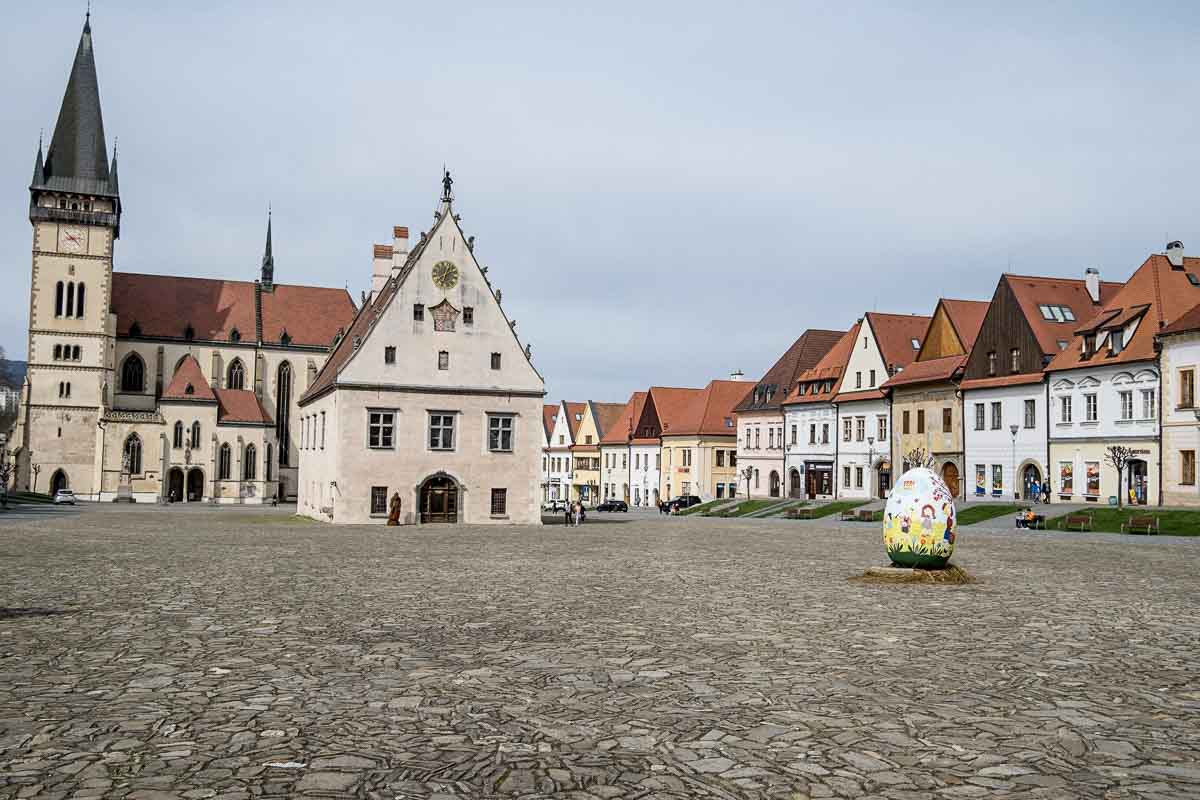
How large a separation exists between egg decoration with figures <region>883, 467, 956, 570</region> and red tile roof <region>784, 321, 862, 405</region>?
57412mm

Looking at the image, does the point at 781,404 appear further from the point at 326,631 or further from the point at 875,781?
the point at 875,781

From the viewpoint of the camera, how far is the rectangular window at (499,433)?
171 ft

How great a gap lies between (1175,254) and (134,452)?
7965 centimetres

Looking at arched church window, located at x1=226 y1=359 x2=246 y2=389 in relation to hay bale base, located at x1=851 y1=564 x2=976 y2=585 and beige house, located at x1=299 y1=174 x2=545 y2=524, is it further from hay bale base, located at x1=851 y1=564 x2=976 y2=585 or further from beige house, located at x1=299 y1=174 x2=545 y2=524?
hay bale base, located at x1=851 y1=564 x2=976 y2=585

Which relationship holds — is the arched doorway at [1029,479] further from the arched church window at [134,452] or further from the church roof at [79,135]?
the church roof at [79,135]

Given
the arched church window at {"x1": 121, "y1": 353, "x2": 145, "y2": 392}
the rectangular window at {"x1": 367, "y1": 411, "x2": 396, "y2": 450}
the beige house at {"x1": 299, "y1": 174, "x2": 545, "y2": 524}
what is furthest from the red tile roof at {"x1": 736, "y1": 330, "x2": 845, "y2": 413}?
the arched church window at {"x1": 121, "y1": 353, "x2": 145, "y2": 392}

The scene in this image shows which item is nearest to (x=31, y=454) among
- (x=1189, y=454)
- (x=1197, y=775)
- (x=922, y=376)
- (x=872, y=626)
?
(x=922, y=376)

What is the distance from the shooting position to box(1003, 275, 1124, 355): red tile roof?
197 ft

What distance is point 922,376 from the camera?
2697 inches

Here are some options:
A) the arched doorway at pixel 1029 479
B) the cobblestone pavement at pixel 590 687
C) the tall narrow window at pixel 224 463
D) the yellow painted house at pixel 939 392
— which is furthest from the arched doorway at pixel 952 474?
the tall narrow window at pixel 224 463

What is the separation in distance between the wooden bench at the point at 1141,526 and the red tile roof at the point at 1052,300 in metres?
16.8

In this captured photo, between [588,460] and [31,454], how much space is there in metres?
53.1

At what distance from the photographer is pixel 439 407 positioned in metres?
51.2

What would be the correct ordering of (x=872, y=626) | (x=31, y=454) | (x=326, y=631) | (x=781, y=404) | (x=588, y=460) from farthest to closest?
1. (x=588, y=460)
2. (x=31, y=454)
3. (x=781, y=404)
4. (x=872, y=626)
5. (x=326, y=631)
